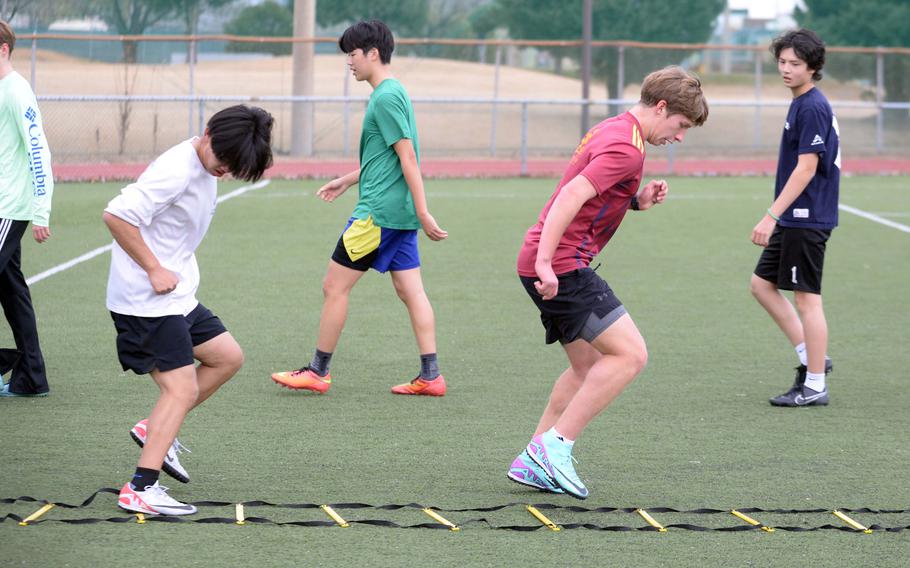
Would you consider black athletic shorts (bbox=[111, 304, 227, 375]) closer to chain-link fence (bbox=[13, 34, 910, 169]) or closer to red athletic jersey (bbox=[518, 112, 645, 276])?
red athletic jersey (bbox=[518, 112, 645, 276])

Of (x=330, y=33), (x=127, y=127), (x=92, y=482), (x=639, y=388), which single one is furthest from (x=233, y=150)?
(x=330, y=33)

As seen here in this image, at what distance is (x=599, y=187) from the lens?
4.90 meters

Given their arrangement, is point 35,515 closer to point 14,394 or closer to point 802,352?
point 14,394

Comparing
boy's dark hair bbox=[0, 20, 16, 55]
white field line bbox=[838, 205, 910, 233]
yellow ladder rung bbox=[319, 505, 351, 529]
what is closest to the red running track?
white field line bbox=[838, 205, 910, 233]

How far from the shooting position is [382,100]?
267 inches

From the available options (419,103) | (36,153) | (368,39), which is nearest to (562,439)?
(368,39)

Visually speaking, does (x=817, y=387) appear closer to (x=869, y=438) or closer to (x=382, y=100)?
(x=869, y=438)

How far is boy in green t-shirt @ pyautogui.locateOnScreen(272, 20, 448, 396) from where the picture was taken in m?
6.80

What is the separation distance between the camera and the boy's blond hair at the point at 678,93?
4.99m

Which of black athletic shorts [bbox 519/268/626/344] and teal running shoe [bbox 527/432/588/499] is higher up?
black athletic shorts [bbox 519/268/626/344]

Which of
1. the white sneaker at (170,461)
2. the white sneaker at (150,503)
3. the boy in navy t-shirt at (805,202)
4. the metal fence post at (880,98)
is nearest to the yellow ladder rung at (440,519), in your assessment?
the white sneaker at (150,503)

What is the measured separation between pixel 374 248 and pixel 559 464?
7.22 ft

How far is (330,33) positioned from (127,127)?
74.2 ft

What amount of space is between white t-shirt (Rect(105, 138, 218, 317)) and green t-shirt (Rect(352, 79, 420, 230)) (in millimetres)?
2088
